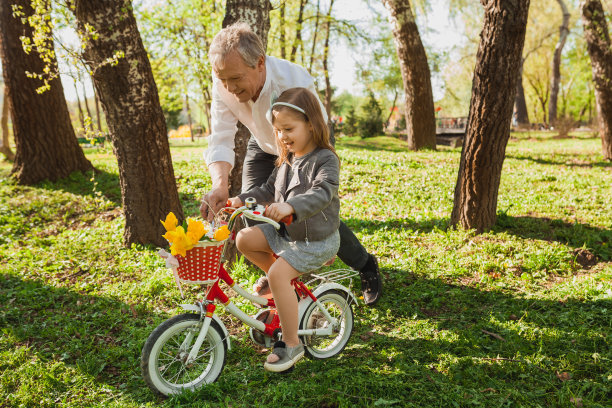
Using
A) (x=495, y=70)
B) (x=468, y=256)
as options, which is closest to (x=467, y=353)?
(x=468, y=256)

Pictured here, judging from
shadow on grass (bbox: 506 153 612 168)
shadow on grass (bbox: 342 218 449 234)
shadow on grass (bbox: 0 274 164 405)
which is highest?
shadow on grass (bbox: 506 153 612 168)

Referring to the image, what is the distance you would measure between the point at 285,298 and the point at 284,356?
0.41 m

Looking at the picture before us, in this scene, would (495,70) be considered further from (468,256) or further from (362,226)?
(362,226)

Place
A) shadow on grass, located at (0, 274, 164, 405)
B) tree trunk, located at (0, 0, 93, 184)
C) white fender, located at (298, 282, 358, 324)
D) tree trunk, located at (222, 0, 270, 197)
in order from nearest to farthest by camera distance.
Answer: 1. white fender, located at (298, 282, 358, 324)
2. shadow on grass, located at (0, 274, 164, 405)
3. tree trunk, located at (222, 0, 270, 197)
4. tree trunk, located at (0, 0, 93, 184)

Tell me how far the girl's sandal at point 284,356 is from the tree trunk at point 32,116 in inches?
308

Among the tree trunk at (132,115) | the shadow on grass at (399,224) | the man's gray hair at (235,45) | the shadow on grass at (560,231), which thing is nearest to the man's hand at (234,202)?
the man's gray hair at (235,45)

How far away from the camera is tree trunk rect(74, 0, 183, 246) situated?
5.12 m

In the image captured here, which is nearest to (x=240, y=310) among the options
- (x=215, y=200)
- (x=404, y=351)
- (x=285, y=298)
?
(x=285, y=298)

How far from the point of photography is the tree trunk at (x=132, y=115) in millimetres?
5125

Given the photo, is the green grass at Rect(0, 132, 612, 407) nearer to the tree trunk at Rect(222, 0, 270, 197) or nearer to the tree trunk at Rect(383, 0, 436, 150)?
the tree trunk at Rect(222, 0, 270, 197)

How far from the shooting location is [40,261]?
5.68 meters

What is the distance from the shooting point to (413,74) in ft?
38.0

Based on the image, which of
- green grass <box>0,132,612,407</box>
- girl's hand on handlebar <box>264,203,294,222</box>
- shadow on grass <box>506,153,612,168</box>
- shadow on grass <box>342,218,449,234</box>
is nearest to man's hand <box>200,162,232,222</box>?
girl's hand on handlebar <box>264,203,294,222</box>

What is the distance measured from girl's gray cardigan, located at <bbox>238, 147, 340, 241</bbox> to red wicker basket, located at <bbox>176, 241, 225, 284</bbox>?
0.50 meters
